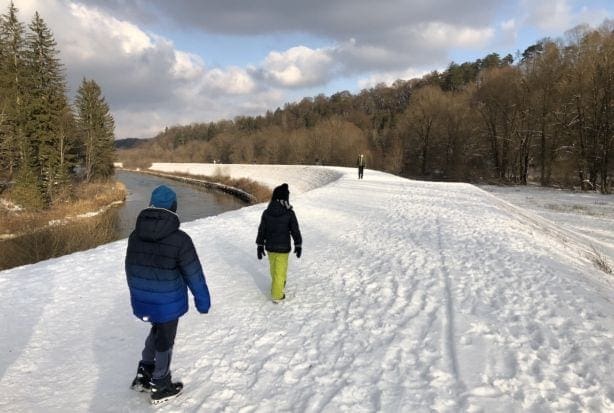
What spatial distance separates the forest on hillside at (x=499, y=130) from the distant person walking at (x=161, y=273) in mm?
37537

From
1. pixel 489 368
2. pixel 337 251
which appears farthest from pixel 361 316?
pixel 337 251

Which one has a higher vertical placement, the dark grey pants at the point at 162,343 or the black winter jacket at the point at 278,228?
the black winter jacket at the point at 278,228

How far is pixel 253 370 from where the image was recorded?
440 cm

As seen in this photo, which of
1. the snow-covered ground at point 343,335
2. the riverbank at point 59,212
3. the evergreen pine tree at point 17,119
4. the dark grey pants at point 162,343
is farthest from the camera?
the evergreen pine tree at point 17,119

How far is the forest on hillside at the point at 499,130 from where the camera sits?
1310 inches

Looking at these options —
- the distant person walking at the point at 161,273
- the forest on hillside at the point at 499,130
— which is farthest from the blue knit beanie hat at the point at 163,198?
the forest on hillside at the point at 499,130

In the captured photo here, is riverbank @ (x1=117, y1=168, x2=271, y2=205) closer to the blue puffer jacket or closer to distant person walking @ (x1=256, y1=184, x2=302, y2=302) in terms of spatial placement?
distant person walking @ (x1=256, y1=184, x2=302, y2=302)

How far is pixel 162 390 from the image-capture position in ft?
12.3

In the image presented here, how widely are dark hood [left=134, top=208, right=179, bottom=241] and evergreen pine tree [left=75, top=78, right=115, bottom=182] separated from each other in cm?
4605

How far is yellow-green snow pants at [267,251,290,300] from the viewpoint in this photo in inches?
241

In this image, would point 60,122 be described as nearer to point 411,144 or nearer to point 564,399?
point 564,399

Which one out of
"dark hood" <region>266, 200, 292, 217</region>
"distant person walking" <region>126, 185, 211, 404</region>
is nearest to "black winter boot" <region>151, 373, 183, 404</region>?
"distant person walking" <region>126, 185, 211, 404</region>

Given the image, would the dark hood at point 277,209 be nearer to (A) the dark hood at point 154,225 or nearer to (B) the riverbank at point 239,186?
(A) the dark hood at point 154,225

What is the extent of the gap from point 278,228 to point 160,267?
8.98 ft
